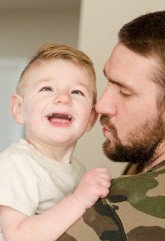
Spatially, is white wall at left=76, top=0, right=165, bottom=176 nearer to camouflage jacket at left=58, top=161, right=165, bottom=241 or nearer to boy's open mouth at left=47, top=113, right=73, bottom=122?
boy's open mouth at left=47, top=113, right=73, bottom=122

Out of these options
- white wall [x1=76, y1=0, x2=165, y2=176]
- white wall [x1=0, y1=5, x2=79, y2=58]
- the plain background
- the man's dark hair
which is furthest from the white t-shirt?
white wall [x1=0, y1=5, x2=79, y2=58]

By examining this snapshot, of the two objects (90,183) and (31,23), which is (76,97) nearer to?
(90,183)

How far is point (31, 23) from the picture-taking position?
3.99 metres

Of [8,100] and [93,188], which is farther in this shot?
[8,100]

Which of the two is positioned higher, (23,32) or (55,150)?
(55,150)

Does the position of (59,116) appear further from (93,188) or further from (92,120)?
(93,188)

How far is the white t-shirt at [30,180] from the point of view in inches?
42.4

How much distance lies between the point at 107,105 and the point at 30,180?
0.35m

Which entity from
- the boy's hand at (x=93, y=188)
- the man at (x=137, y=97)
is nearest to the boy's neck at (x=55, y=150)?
the man at (x=137, y=97)

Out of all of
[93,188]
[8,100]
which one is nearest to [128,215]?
[93,188]

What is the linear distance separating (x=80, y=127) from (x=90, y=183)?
0.85 feet

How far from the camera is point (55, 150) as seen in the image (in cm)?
128

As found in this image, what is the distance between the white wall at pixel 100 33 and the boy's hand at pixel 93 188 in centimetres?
115

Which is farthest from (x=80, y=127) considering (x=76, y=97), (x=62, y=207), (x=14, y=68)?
(x=14, y=68)
